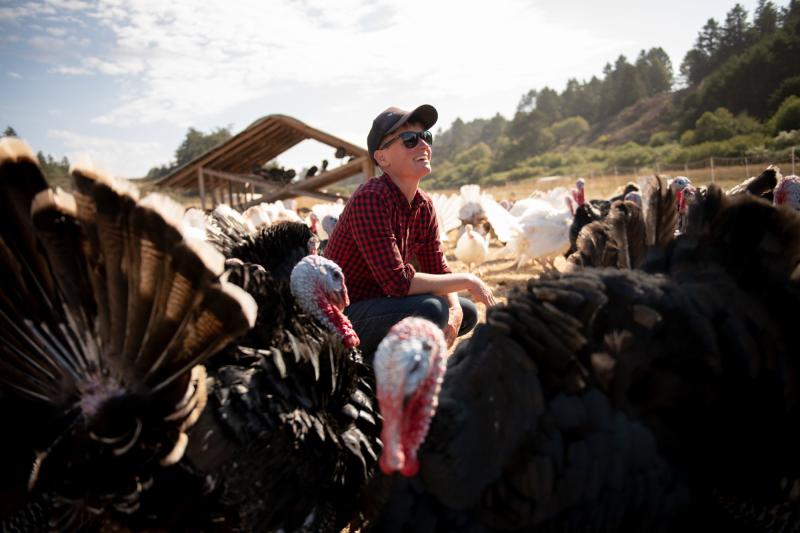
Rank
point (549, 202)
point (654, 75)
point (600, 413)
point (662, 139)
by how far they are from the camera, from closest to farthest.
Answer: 1. point (600, 413)
2. point (549, 202)
3. point (662, 139)
4. point (654, 75)

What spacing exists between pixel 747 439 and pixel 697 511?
26 centimetres

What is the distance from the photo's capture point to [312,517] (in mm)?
1849

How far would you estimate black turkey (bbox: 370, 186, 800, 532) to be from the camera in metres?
1.39

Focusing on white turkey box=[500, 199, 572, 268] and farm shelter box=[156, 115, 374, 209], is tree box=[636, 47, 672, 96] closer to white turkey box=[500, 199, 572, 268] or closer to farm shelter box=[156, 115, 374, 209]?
farm shelter box=[156, 115, 374, 209]

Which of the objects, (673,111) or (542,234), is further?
(673,111)

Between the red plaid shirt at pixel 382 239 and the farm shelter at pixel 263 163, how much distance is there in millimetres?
10294

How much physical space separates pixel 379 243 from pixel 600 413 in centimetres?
139

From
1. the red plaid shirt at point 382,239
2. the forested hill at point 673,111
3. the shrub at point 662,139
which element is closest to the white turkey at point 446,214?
the red plaid shirt at point 382,239

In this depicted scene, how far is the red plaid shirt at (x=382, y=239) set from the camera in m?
2.56

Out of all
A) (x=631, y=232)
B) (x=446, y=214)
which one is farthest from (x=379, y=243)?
(x=446, y=214)

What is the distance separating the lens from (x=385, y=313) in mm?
2645

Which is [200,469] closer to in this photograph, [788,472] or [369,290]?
[369,290]

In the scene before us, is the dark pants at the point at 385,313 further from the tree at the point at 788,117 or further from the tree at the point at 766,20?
the tree at the point at 766,20

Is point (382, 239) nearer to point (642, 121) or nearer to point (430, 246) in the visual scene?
point (430, 246)
